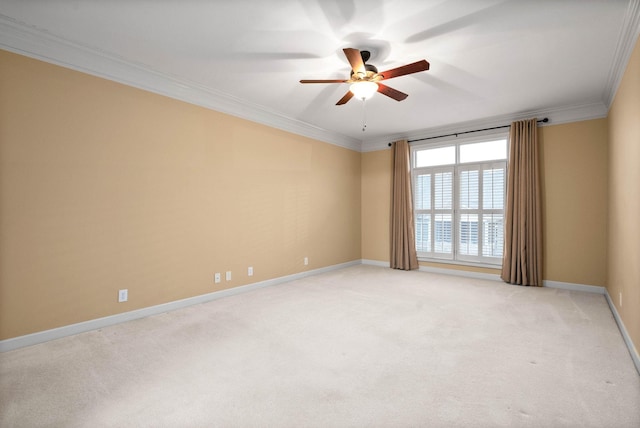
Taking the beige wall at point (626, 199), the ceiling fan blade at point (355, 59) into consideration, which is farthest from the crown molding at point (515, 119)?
the ceiling fan blade at point (355, 59)

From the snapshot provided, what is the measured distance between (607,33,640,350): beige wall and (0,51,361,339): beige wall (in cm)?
407

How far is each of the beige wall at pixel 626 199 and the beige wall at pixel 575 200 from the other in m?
0.54

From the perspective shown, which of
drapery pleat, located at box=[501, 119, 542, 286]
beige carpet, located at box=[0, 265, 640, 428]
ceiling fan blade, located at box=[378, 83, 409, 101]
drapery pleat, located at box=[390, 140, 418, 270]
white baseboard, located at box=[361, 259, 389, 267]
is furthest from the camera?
white baseboard, located at box=[361, 259, 389, 267]

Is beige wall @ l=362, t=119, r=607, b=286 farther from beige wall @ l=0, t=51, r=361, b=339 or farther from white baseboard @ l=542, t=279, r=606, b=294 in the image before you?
beige wall @ l=0, t=51, r=361, b=339

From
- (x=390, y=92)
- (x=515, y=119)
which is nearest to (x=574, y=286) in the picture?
(x=515, y=119)

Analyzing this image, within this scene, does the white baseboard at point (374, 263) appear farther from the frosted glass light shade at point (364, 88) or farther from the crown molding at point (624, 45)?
the crown molding at point (624, 45)

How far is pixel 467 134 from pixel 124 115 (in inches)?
205

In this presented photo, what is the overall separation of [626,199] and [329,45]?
3.14 m

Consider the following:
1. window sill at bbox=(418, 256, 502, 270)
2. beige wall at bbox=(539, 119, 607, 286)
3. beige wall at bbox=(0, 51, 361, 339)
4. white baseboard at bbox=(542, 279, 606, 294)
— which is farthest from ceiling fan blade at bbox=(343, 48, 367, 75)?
white baseboard at bbox=(542, 279, 606, 294)

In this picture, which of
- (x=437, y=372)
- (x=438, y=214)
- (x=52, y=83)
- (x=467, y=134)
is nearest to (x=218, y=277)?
(x=52, y=83)

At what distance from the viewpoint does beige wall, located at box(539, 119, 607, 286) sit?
171 inches

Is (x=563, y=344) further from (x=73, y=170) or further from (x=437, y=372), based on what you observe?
(x=73, y=170)

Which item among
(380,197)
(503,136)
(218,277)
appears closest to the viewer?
(218,277)

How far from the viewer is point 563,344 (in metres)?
2.70
